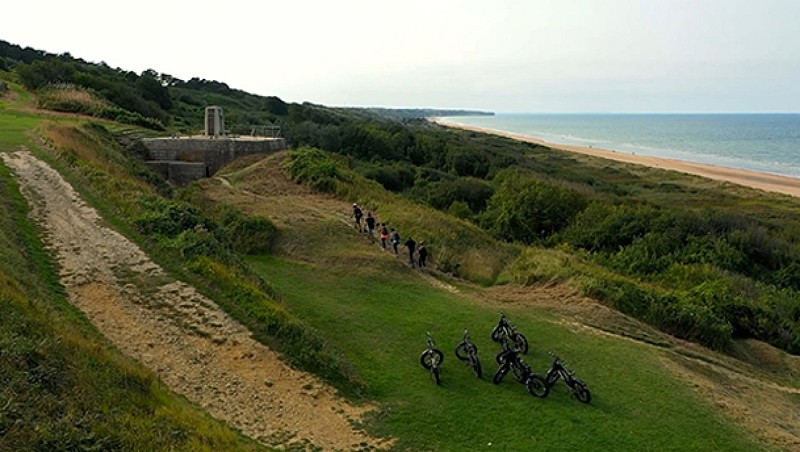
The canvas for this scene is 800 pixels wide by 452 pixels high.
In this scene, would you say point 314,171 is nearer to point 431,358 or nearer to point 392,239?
point 392,239

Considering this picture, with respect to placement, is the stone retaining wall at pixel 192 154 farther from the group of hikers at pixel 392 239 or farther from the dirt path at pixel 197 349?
the dirt path at pixel 197 349

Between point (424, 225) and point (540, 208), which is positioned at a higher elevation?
point (424, 225)

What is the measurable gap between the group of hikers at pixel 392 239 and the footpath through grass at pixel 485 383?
2.01 meters

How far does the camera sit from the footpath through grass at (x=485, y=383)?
10.3m

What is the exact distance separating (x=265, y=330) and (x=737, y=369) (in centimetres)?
1178

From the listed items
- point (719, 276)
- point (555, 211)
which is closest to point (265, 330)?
point (719, 276)

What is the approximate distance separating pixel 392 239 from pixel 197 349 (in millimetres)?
10772

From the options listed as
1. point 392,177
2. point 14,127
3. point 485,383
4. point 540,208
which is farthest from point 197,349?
point 392,177

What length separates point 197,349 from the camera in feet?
36.7

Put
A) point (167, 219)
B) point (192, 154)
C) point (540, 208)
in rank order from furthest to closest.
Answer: point (540, 208)
point (192, 154)
point (167, 219)

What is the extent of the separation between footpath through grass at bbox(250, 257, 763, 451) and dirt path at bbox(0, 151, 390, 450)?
1.04m

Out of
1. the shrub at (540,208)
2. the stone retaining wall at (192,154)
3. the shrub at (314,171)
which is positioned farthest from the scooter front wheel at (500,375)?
the stone retaining wall at (192,154)

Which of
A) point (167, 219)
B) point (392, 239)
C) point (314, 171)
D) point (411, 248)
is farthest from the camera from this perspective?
point (314, 171)

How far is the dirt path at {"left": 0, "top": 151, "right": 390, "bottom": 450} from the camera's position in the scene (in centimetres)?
973
